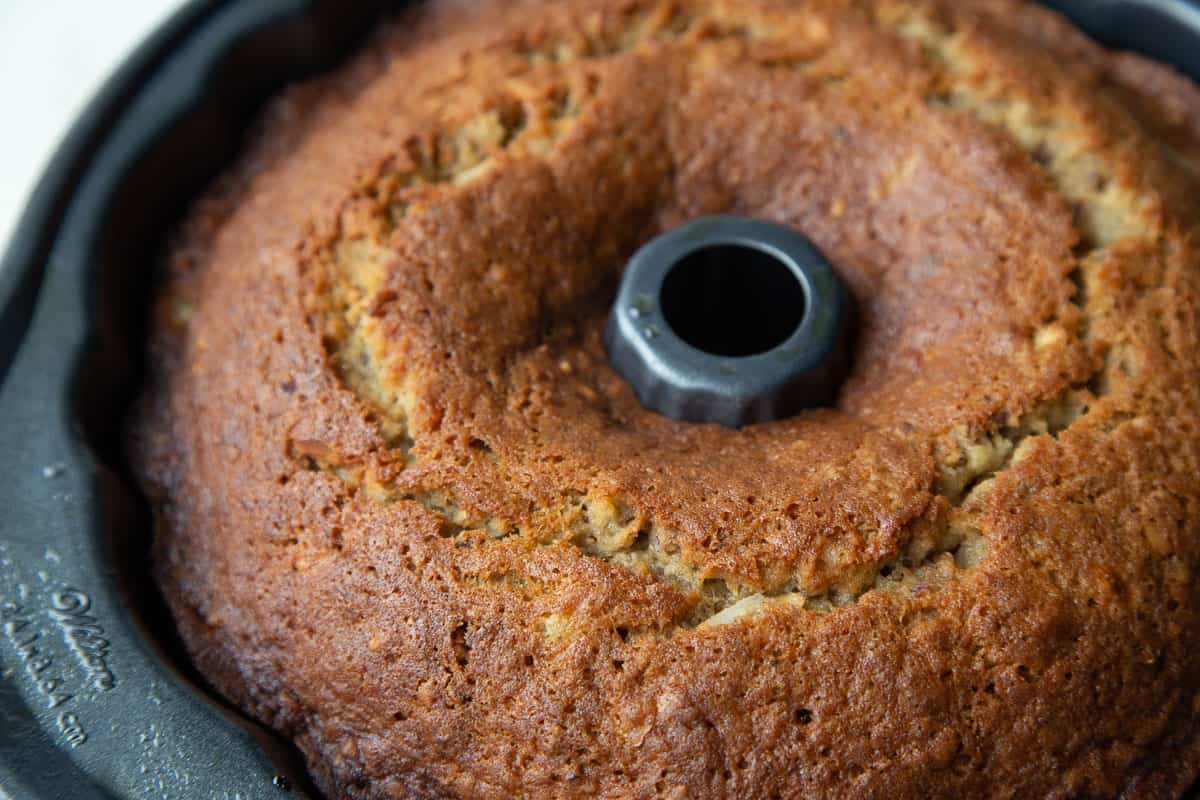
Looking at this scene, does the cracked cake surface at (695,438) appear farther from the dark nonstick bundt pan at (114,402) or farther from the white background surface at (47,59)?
the white background surface at (47,59)

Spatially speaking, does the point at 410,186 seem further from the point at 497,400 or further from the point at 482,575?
the point at 482,575

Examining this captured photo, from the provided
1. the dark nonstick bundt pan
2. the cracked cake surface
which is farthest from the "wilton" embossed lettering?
the cracked cake surface

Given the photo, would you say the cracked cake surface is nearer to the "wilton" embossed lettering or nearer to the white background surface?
the "wilton" embossed lettering

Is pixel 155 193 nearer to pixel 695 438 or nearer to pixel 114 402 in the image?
pixel 114 402

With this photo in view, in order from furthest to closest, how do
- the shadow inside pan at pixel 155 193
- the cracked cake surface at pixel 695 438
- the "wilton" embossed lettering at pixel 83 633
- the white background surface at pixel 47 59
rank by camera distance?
1. the white background surface at pixel 47 59
2. the shadow inside pan at pixel 155 193
3. the "wilton" embossed lettering at pixel 83 633
4. the cracked cake surface at pixel 695 438

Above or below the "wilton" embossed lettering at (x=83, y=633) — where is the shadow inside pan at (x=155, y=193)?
above

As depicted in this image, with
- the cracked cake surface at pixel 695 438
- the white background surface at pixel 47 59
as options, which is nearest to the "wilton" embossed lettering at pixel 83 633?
the cracked cake surface at pixel 695 438
